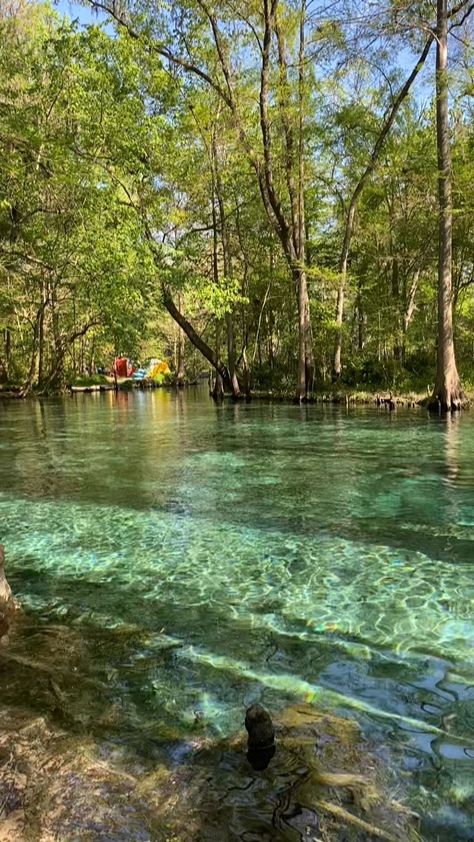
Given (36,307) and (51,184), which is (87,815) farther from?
(36,307)

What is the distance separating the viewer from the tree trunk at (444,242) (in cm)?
1795

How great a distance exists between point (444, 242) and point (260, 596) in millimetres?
17417

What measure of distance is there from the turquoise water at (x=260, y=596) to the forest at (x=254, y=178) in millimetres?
10332

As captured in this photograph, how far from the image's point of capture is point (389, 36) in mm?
18953

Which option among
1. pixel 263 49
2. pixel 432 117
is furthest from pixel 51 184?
pixel 432 117

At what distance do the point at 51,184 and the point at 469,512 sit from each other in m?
15.3

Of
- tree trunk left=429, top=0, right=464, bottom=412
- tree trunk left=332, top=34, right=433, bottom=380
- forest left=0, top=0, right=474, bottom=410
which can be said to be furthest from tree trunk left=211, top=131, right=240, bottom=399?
tree trunk left=429, top=0, right=464, bottom=412

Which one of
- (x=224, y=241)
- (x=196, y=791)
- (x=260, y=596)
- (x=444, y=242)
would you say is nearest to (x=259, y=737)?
(x=196, y=791)

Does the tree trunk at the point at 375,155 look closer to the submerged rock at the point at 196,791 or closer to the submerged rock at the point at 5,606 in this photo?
the submerged rock at the point at 5,606

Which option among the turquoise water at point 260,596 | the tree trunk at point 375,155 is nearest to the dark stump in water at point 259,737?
the turquoise water at point 260,596

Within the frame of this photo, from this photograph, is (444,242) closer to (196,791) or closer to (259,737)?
(259,737)

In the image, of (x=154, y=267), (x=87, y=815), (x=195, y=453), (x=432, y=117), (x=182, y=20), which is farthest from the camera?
(x=432, y=117)

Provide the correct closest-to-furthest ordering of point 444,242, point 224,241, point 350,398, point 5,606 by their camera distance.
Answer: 1. point 5,606
2. point 444,242
3. point 350,398
4. point 224,241

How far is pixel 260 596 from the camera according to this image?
14.7ft
